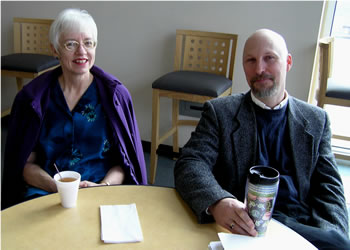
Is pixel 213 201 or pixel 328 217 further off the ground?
pixel 213 201

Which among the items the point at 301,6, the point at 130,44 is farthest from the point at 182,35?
the point at 301,6

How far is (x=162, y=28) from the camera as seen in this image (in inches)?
126

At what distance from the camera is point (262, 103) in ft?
4.87

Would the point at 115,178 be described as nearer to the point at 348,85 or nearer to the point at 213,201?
the point at 213,201

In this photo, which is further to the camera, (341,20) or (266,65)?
(341,20)

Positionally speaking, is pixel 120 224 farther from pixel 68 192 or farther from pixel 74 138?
pixel 74 138

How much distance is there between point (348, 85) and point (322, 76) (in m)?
0.20

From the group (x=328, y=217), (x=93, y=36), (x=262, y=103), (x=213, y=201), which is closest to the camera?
(x=213, y=201)

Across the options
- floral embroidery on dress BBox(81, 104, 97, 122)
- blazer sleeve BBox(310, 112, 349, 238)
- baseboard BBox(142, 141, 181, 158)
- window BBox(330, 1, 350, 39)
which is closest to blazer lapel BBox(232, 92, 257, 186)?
blazer sleeve BBox(310, 112, 349, 238)

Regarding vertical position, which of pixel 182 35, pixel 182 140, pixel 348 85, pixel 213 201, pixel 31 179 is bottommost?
pixel 182 140

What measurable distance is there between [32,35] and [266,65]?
282 centimetres

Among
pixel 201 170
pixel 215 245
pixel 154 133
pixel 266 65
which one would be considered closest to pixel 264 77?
pixel 266 65

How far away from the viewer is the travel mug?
0.93 metres

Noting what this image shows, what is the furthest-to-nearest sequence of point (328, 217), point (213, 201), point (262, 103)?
point (262, 103)
point (328, 217)
point (213, 201)
